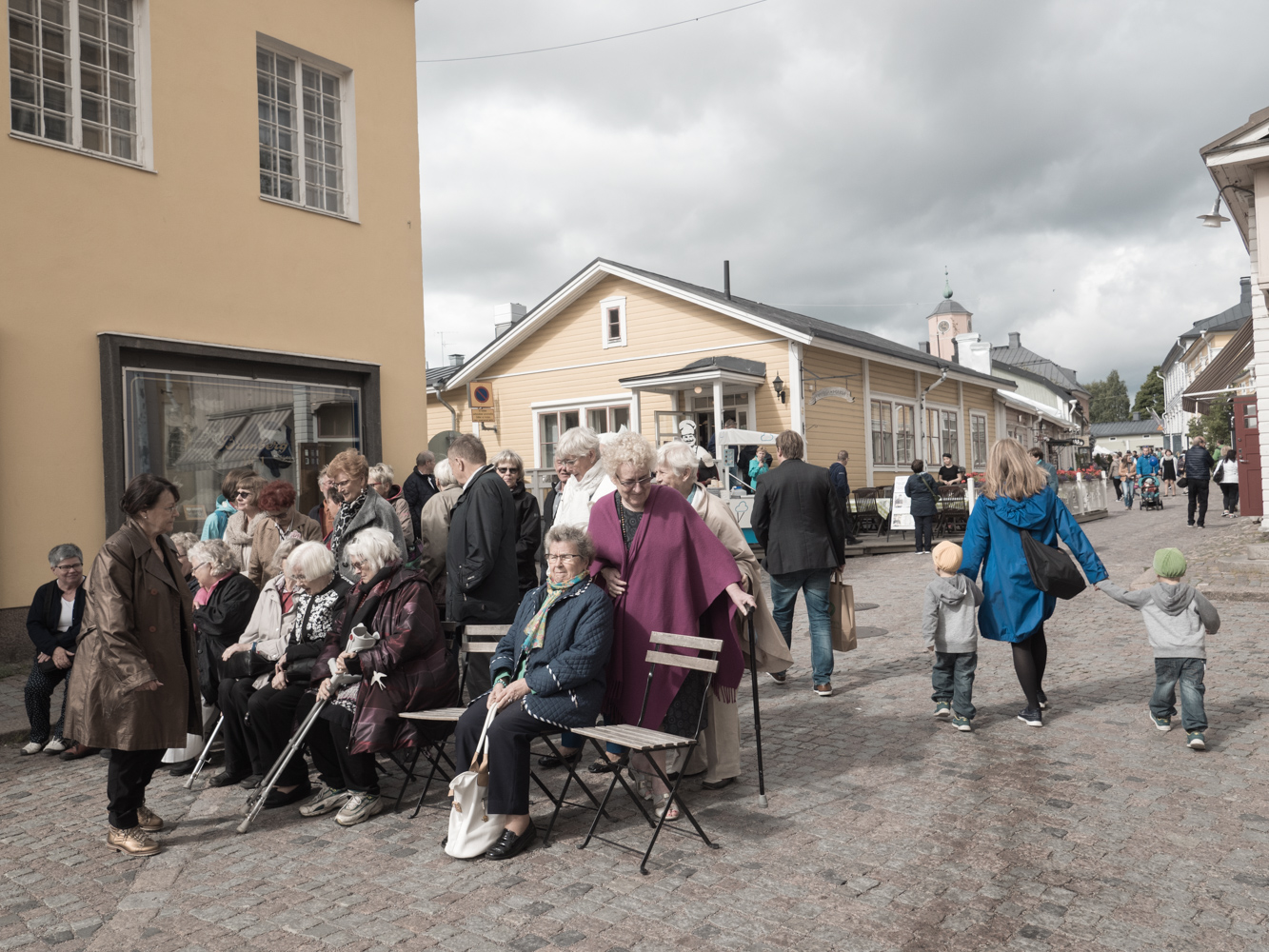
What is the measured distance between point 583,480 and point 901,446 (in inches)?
856

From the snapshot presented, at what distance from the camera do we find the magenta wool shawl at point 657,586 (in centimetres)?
467

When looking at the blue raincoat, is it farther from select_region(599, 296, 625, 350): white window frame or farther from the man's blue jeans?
select_region(599, 296, 625, 350): white window frame

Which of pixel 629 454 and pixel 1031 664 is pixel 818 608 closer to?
pixel 1031 664

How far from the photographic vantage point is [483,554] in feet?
18.5

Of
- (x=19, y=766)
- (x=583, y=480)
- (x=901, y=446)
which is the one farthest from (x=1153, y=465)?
(x=19, y=766)

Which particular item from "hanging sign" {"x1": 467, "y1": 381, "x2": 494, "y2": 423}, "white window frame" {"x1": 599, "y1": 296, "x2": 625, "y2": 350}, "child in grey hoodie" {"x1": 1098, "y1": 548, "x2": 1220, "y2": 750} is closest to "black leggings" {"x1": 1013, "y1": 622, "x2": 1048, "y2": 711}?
"child in grey hoodie" {"x1": 1098, "y1": 548, "x2": 1220, "y2": 750}

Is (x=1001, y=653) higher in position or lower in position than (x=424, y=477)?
lower

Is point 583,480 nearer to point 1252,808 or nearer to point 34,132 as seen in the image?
point 1252,808

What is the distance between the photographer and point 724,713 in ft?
16.8

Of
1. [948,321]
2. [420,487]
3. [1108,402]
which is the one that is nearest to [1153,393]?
[1108,402]

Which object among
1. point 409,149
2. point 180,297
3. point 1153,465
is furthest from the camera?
point 1153,465

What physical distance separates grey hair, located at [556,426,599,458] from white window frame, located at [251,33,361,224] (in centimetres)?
629

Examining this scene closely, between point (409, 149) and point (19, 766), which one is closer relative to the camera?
point (19, 766)

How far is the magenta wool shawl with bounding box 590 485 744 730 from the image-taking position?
4668 mm
